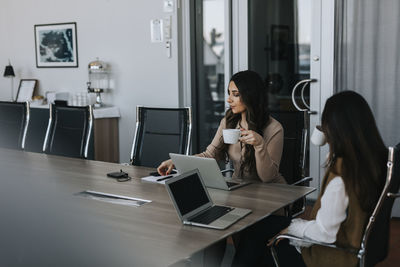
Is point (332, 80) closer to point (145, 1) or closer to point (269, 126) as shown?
point (269, 126)

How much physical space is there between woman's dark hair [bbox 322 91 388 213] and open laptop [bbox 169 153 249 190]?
623mm

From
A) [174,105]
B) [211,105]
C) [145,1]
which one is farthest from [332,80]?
[145,1]

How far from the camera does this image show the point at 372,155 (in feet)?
5.77

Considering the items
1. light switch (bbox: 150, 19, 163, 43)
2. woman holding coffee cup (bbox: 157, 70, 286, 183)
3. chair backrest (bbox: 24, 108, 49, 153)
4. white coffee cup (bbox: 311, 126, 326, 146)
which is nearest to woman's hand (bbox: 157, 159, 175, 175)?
woman holding coffee cup (bbox: 157, 70, 286, 183)

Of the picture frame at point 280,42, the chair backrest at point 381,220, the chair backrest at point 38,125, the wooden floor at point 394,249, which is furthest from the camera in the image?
the chair backrest at point 38,125

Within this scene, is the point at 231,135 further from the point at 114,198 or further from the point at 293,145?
the point at 293,145

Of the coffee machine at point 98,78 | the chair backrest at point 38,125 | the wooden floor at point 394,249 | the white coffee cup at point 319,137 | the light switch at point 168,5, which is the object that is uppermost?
the light switch at point 168,5

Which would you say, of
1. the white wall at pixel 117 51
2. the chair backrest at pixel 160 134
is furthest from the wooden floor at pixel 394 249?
the white wall at pixel 117 51

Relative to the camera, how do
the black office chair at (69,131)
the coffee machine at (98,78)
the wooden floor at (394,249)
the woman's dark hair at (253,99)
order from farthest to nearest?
the coffee machine at (98,78) → the black office chair at (69,131) → the wooden floor at (394,249) → the woman's dark hair at (253,99)

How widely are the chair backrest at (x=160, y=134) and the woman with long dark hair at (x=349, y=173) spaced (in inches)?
62.0

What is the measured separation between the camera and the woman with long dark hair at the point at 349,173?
5.73 feet

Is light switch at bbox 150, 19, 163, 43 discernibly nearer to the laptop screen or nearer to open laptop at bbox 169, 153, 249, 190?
open laptop at bbox 169, 153, 249, 190

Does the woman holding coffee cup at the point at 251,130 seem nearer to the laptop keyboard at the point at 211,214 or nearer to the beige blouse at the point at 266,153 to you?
the beige blouse at the point at 266,153

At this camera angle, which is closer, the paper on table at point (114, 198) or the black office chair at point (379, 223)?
the black office chair at point (379, 223)
